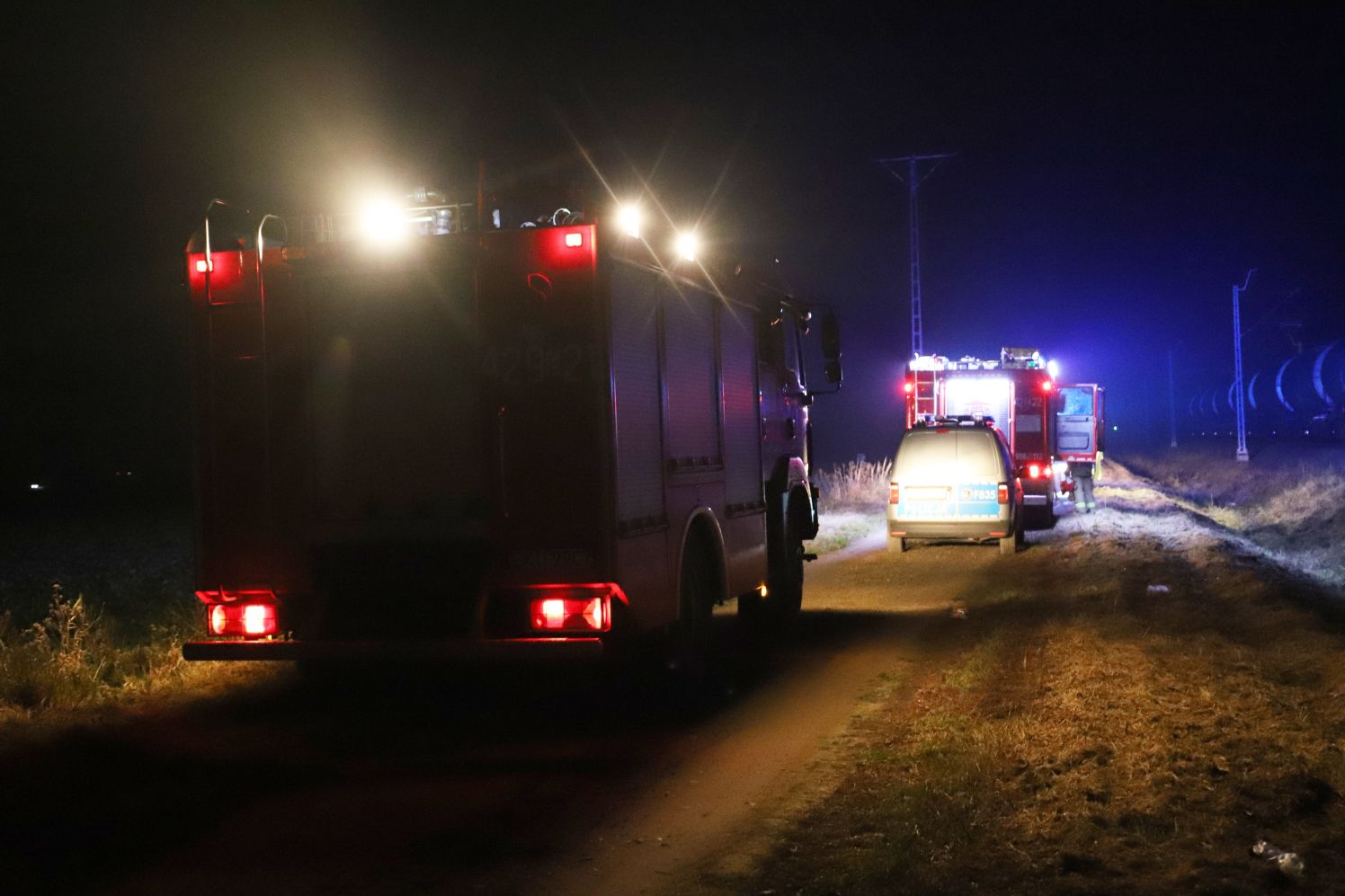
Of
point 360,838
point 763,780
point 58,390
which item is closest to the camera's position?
point 360,838

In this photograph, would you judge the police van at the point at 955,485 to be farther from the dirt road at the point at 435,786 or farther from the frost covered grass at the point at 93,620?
the frost covered grass at the point at 93,620

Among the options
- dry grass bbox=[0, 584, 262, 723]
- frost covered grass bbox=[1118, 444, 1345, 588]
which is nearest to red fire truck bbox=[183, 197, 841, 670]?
dry grass bbox=[0, 584, 262, 723]

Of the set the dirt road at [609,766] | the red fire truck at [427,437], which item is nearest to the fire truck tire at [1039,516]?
the dirt road at [609,766]

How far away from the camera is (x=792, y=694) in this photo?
390 inches

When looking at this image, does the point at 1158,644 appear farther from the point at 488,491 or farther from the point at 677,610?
the point at 488,491

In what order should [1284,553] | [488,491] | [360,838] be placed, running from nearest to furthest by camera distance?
1. [360,838]
2. [488,491]
3. [1284,553]

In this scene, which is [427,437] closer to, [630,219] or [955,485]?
[630,219]

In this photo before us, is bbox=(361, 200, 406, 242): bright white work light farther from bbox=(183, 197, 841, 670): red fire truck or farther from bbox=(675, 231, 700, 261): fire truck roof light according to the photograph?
bbox=(675, 231, 700, 261): fire truck roof light

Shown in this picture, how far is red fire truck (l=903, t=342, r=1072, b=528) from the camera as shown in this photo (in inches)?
990

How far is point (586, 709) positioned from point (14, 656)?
4.00 metres

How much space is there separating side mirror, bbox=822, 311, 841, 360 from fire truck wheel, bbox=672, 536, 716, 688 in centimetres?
349

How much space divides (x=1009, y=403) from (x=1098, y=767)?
1889cm

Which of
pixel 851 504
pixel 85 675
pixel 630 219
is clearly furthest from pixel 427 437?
pixel 851 504

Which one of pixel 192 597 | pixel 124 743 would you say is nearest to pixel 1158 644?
pixel 124 743
